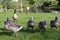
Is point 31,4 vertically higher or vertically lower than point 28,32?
lower

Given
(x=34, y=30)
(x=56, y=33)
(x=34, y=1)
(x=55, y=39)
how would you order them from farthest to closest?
1. (x=34, y=1)
2. (x=34, y=30)
3. (x=56, y=33)
4. (x=55, y=39)

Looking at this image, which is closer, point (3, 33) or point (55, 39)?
point (55, 39)

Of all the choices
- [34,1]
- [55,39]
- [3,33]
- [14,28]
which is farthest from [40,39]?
[34,1]

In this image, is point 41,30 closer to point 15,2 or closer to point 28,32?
point 28,32

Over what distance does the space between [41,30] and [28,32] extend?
704 mm

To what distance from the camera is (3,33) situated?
11188 mm

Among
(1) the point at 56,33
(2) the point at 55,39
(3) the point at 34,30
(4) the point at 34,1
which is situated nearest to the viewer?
(2) the point at 55,39

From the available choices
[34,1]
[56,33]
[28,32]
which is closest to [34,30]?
[28,32]

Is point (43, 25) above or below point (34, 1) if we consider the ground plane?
above

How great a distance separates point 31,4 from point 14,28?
44209 mm

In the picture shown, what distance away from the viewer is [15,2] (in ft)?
180

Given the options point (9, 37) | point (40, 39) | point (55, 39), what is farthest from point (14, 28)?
point (55, 39)

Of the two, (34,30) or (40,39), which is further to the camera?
(34,30)

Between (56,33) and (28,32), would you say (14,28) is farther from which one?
(56,33)
